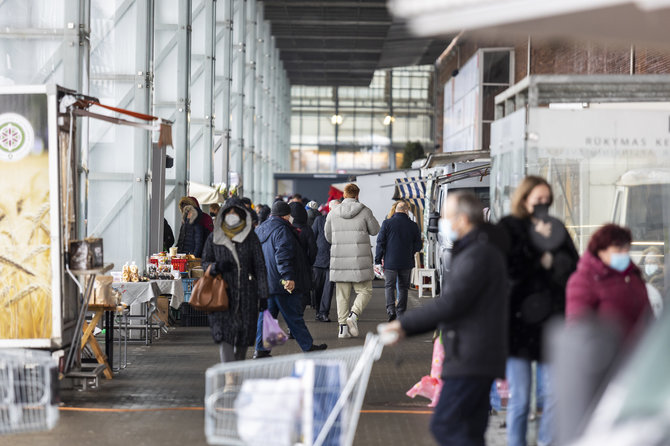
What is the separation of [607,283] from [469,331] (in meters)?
1.20

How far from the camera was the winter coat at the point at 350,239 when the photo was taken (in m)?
13.2

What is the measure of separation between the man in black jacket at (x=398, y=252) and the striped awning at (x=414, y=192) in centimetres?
860

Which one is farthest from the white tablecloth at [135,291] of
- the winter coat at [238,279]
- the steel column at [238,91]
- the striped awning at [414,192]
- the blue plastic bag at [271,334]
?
the steel column at [238,91]

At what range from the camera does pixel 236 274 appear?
344 inches

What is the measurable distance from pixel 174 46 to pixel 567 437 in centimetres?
1772

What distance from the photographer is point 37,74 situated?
12.8 metres

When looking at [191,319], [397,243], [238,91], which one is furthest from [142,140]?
[238,91]

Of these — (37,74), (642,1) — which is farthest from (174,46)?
(642,1)

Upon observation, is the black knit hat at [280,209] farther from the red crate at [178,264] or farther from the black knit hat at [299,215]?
Result: the black knit hat at [299,215]

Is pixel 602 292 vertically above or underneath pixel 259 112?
underneath

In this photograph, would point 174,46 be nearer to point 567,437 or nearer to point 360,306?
point 360,306

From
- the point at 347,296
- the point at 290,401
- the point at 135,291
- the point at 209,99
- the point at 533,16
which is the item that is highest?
the point at 209,99

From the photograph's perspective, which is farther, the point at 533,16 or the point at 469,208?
the point at 469,208

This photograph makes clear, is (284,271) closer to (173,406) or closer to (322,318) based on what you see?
(173,406)
